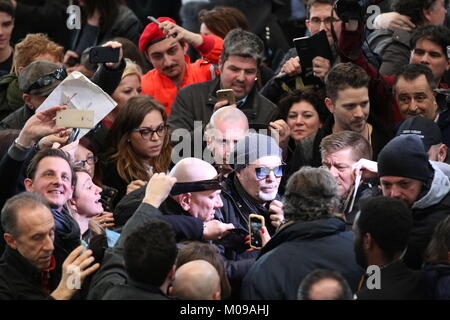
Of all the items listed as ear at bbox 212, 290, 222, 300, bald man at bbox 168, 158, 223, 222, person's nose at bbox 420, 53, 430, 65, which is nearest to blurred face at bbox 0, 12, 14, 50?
person's nose at bbox 420, 53, 430, 65

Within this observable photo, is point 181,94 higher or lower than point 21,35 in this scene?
lower

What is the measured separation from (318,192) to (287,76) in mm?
2865

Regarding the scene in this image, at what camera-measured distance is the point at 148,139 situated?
7.94 meters

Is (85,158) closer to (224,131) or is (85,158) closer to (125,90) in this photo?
(224,131)

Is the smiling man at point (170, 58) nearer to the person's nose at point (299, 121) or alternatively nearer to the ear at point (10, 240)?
the person's nose at point (299, 121)

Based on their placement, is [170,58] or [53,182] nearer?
[53,182]

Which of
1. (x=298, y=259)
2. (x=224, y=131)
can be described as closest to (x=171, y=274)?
(x=298, y=259)

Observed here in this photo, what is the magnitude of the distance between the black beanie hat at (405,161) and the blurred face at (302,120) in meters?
1.70

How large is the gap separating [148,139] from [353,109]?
1433 mm

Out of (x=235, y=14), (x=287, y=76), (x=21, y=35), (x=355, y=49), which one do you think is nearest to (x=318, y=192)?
(x=355, y=49)

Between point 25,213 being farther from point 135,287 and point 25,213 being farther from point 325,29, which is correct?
point 325,29

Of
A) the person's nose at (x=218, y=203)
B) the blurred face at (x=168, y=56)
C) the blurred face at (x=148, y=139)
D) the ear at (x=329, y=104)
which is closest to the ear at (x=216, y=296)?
the person's nose at (x=218, y=203)

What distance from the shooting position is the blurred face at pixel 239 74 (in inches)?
331
